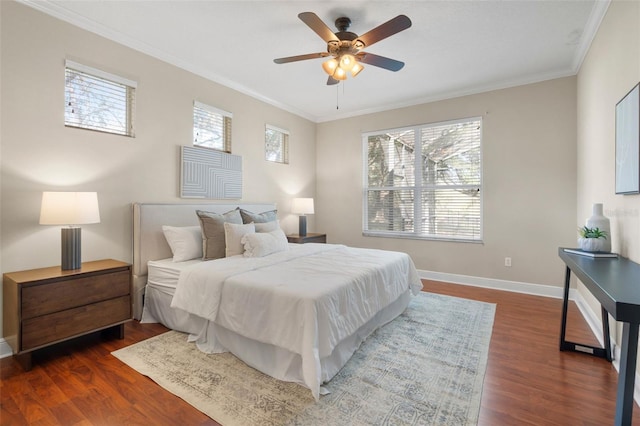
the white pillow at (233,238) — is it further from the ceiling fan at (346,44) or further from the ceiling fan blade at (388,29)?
the ceiling fan blade at (388,29)

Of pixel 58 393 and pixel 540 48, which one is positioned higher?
pixel 540 48

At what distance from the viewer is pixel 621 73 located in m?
2.17

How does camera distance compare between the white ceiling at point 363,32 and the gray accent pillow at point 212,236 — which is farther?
the gray accent pillow at point 212,236

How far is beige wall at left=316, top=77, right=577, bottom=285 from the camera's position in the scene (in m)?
3.77

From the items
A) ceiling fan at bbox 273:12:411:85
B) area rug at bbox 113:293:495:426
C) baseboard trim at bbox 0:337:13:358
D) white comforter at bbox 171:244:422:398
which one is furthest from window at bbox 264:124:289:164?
baseboard trim at bbox 0:337:13:358

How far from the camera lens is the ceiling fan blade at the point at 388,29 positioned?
2.09 m

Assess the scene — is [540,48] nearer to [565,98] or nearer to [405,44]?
[565,98]

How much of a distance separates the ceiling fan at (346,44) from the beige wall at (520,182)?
89.9 inches

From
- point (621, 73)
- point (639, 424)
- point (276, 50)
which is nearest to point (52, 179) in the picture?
point (276, 50)

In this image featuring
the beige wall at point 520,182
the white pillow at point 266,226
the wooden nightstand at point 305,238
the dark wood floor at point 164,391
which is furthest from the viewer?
the wooden nightstand at point 305,238

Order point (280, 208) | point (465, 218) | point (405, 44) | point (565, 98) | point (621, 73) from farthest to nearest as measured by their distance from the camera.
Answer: point (280, 208) → point (465, 218) → point (565, 98) → point (405, 44) → point (621, 73)

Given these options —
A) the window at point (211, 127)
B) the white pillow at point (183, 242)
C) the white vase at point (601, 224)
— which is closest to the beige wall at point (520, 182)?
the white vase at point (601, 224)

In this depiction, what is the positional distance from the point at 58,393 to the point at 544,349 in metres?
3.58

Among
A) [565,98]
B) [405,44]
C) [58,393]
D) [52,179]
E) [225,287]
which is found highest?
[405,44]
